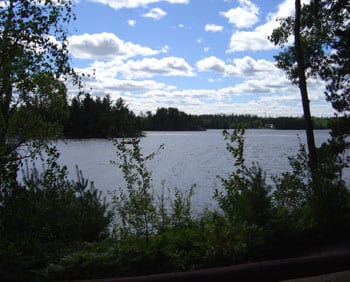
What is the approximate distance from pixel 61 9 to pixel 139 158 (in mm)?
3834

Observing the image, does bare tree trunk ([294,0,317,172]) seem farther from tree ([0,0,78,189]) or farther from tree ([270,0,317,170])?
tree ([0,0,78,189])

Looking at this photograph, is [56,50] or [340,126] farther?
[340,126]

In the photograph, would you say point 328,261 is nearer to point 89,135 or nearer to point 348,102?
point 348,102

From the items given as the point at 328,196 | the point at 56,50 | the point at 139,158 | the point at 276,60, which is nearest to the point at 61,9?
the point at 56,50

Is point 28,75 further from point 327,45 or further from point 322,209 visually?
point 327,45

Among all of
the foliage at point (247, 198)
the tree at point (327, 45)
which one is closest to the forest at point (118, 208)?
the foliage at point (247, 198)

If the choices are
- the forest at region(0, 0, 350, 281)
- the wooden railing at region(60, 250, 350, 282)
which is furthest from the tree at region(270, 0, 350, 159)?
the wooden railing at region(60, 250, 350, 282)

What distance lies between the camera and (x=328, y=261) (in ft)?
15.7

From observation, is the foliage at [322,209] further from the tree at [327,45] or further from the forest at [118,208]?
the tree at [327,45]

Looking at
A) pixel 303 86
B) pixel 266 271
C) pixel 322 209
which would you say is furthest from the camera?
pixel 303 86

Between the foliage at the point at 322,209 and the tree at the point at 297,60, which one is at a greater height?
the tree at the point at 297,60

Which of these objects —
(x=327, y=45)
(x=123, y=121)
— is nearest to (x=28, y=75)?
(x=123, y=121)

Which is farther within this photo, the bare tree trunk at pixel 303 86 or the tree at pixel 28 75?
the bare tree trunk at pixel 303 86

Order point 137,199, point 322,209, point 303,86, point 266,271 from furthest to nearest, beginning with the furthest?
point 303,86
point 322,209
point 137,199
point 266,271
